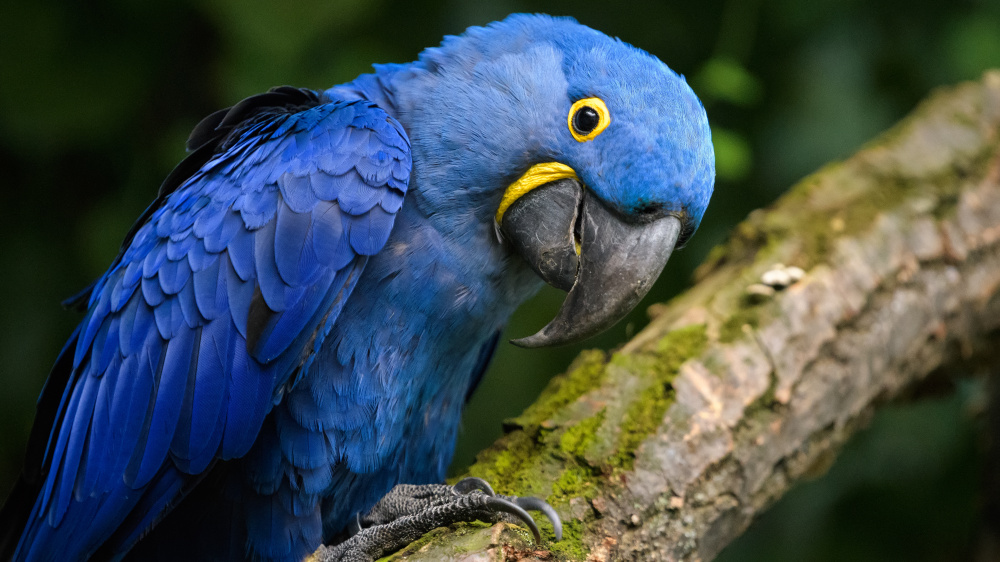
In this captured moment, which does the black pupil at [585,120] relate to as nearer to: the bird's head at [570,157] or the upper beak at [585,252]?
the bird's head at [570,157]

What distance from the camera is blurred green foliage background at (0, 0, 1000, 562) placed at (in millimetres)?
2514

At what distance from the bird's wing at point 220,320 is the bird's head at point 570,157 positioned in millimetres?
148

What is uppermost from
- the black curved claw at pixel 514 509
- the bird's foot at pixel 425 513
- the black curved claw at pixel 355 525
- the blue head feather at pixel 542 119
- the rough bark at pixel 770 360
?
the blue head feather at pixel 542 119

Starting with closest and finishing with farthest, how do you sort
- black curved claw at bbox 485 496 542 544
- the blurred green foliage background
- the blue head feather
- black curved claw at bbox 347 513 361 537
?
black curved claw at bbox 485 496 542 544, the blue head feather, black curved claw at bbox 347 513 361 537, the blurred green foliage background

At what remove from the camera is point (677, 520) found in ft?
5.54

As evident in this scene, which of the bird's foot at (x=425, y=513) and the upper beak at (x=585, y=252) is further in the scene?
the upper beak at (x=585, y=252)

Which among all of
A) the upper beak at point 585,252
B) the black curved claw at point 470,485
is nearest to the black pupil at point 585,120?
the upper beak at point 585,252

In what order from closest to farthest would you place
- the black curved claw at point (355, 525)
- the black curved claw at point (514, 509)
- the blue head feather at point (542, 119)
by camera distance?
the black curved claw at point (514, 509) → the blue head feather at point (542, 119) → the black curved claw at point (355, 525)

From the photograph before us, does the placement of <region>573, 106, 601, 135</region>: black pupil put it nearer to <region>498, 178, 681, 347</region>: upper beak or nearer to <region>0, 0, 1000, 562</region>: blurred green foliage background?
<region>498, 178, 681, 347</region>: upper beak

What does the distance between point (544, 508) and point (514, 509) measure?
74 millimetres

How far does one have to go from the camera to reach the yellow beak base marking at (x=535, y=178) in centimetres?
167

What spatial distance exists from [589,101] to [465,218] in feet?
1.16

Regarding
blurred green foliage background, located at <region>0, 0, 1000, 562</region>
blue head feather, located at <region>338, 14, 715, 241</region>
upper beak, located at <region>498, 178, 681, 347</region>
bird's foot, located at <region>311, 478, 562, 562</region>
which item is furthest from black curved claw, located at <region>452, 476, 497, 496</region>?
blurred green foliage background, located at <region>0, 0, 1000, 562</region>

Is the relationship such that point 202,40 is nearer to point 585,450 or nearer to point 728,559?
point 585,450
